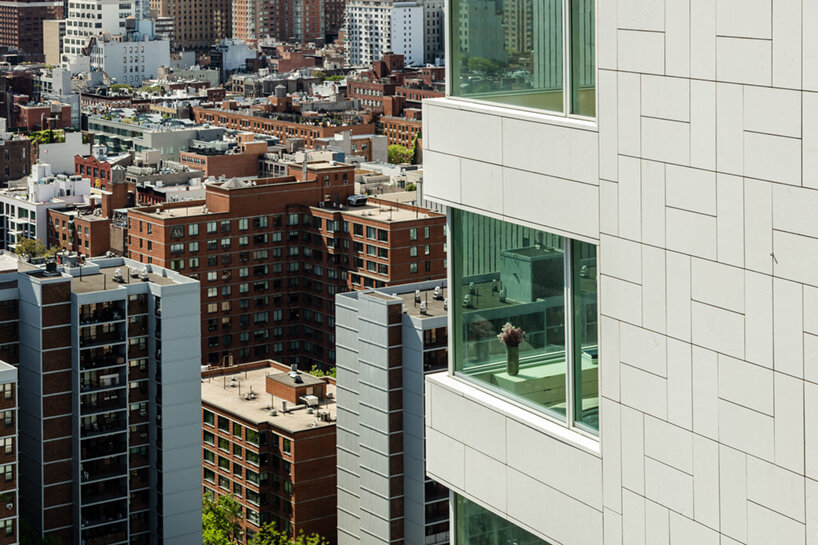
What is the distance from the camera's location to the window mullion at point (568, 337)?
1149 cm

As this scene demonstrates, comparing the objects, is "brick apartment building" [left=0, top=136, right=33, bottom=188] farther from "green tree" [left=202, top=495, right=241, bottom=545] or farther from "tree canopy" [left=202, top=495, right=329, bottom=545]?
"tree canopy" [left=202, top=495, right=329, bottom=545]

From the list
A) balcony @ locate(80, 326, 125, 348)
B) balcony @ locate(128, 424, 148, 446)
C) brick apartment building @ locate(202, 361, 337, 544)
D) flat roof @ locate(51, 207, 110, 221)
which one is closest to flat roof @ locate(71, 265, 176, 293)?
balcony @ locate(80, 326, 125, 348)

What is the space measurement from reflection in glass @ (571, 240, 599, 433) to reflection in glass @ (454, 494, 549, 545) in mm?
1255

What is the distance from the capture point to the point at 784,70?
30.3ft

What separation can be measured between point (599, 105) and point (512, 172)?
49.4 inches

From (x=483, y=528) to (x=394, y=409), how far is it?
6399cm

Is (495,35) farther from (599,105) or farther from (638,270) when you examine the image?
(638,270)

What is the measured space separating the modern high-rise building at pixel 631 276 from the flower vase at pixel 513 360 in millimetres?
19

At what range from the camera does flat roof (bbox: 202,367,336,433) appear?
3423 inches

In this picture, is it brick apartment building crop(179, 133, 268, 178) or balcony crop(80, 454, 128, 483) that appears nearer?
balcony crop(80, 454, 128, 483)

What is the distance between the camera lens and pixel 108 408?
7700cm

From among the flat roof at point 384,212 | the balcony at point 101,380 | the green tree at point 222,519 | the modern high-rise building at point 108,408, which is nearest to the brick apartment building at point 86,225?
the flat roof at point 384,212

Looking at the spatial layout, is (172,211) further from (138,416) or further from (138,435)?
(138,435)

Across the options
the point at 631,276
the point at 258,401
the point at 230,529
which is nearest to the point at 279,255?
the point at 258,401
